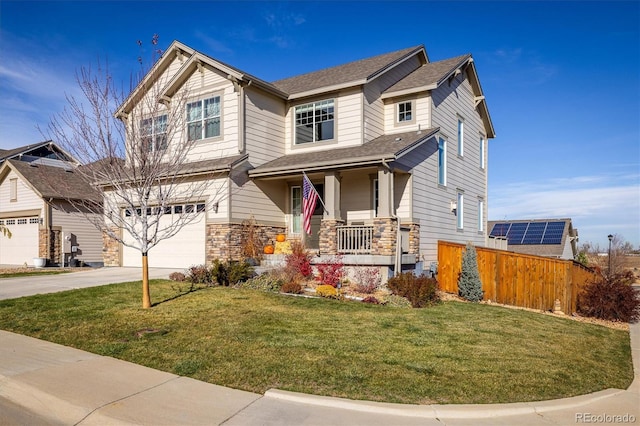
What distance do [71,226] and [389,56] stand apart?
18.1 meters

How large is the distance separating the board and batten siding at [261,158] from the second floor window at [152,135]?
5.19m

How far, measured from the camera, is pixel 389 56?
20.1 meters

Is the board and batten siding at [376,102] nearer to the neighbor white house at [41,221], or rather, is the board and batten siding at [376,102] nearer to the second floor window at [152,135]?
the second floor window at [152,135]

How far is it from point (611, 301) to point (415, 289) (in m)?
5.63

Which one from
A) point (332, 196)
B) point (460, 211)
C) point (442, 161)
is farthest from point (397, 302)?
point (460, 211)

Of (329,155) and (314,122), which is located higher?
(314,122)

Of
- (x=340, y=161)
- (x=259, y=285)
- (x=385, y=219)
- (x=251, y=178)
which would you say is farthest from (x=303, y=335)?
(x=251, y=178)

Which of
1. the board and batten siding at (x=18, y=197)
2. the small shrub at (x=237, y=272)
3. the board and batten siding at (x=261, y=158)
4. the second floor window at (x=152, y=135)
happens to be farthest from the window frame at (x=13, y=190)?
the second floor window at (x=152, y=135)

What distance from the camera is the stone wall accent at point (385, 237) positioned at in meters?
14.6

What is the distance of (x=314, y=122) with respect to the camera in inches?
731

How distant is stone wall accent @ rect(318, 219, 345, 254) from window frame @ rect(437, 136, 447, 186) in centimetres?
562

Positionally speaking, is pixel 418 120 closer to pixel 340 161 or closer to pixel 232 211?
pixel 340 161

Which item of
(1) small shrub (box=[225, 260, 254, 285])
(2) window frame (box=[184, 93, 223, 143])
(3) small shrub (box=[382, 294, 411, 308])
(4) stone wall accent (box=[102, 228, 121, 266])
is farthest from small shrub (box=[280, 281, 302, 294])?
(4) stone wall accent (box=[102, 228, 121, 266])

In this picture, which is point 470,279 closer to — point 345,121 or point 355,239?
point 355,239
